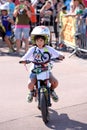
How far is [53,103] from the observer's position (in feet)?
24.0

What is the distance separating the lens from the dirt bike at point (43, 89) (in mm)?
6012

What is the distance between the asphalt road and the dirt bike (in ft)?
0.82

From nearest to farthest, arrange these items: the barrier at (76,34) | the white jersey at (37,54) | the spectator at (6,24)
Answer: the white jersey at (37,54), the barrier at (76,34), the spectator at (6,24)

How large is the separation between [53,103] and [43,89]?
1276 millimetres

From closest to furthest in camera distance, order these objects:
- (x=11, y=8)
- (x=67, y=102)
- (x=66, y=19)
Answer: (x=67, y=102), (x=66, y=19), (x=11, y=8)

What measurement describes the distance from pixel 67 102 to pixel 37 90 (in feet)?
4.04

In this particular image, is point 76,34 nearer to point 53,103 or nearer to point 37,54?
point 53,103

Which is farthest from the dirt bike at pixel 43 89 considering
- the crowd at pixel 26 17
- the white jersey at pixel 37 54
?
the crowd at pixel 26 17

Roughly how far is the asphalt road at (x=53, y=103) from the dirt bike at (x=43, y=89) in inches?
9.8

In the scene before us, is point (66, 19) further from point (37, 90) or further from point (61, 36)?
point (37, 90)

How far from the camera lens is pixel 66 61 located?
1145cm

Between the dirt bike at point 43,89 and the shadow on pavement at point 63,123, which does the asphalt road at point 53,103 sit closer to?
the shadow on pavement at point 63,123

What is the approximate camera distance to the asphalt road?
6191 mm

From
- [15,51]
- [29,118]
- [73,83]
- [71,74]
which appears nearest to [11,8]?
[15,51]
